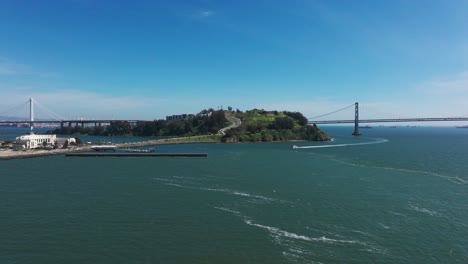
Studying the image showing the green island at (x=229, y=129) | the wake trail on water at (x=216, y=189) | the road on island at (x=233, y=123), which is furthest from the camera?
the road on island at (x=233, y=123)

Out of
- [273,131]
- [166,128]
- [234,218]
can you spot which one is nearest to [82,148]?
[273,131]

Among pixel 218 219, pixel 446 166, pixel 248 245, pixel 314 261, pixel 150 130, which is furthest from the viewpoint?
pixel 150 130

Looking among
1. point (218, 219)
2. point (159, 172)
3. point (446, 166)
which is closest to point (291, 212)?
point (218, 219)

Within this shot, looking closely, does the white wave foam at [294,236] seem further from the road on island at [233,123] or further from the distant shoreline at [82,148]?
the road on island at [233,123]

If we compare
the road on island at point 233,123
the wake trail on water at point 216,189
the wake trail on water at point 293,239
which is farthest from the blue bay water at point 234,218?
the road on island at point 233,123

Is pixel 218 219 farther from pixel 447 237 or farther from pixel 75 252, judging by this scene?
pixel 447 237

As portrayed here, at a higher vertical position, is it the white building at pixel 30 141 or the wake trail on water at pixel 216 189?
the white building at pixel 30 141
